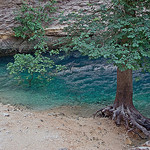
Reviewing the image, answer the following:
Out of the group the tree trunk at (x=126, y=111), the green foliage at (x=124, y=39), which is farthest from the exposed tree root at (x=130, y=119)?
the green foliage at (x=124, y=39)

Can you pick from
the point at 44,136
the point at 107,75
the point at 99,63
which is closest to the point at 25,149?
the point at 44,136

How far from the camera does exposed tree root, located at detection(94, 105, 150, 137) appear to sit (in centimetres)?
564

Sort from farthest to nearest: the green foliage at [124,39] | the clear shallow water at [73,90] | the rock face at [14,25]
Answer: the rock face at [14,25] < the clear shallow water at [73,90] < the green foliage at [124,39]

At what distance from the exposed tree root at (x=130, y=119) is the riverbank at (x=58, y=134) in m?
0.19

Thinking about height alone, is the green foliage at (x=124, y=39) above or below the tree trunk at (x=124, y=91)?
above

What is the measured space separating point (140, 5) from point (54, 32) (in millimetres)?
9444

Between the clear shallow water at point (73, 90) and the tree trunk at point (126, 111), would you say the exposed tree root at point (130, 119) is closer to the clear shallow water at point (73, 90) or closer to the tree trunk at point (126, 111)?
the tree trunk at point (126, 111)

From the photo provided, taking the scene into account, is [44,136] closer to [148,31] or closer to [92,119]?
[92,119]

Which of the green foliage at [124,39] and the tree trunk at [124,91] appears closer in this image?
the green foliage at [124,39]

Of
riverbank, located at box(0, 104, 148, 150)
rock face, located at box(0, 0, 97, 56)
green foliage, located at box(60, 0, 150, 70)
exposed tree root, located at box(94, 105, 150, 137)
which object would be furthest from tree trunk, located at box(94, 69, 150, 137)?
rock face, located at box(0, 0, 97, 56)

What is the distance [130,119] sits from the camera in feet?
19.0

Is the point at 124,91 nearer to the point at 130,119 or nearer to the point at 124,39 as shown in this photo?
the point at 130,119

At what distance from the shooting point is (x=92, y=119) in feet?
20.1

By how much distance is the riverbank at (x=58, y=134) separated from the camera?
4016 millimetres
